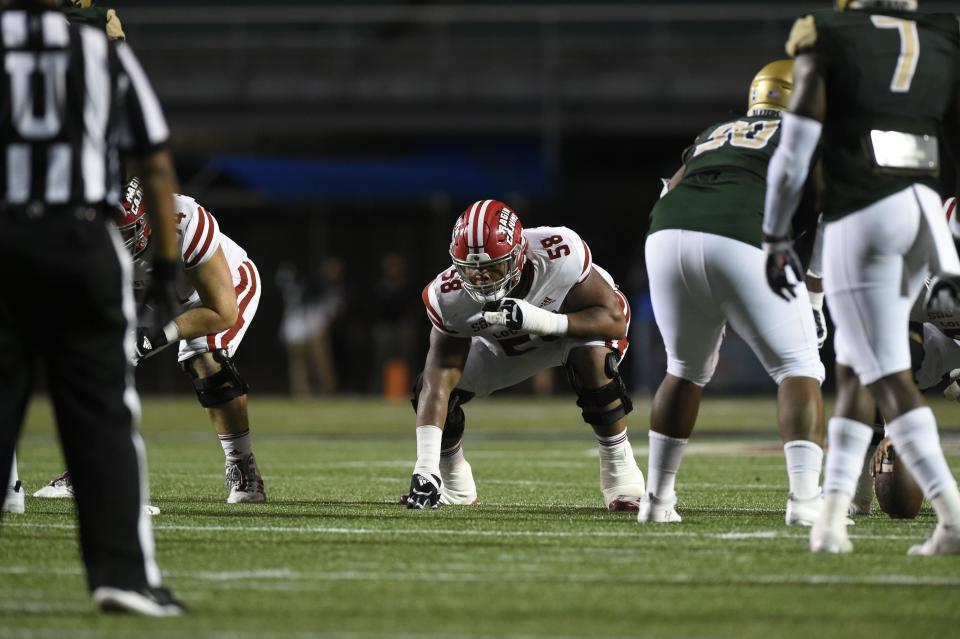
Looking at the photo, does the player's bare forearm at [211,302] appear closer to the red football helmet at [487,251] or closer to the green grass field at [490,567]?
the green grass field at [490,567]

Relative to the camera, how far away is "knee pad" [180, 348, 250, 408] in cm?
701

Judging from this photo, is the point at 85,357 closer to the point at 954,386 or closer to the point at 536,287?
the point at 536,287

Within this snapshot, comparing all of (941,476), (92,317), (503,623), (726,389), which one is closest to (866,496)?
(941,476)

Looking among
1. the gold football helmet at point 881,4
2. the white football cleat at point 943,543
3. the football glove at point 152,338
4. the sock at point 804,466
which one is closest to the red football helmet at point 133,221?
the football glove at point 152,338

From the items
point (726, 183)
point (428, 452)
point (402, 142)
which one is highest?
point (726, 183)

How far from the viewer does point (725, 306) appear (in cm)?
573

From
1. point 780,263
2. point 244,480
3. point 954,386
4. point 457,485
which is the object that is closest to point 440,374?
point 457,485

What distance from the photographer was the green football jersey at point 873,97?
4.84 m

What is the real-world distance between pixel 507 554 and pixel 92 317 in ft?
5.37

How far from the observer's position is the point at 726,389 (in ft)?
64.8

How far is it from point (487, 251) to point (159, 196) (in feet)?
8.38

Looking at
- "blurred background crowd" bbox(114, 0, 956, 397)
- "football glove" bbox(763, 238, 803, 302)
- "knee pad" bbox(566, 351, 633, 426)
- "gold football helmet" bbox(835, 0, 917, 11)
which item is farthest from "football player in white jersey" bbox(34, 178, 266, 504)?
"blurred background crowd" bbox(114, 0, 956, 397)

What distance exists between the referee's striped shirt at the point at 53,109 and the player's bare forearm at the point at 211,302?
281cm

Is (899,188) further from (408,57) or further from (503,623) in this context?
(408,57)
